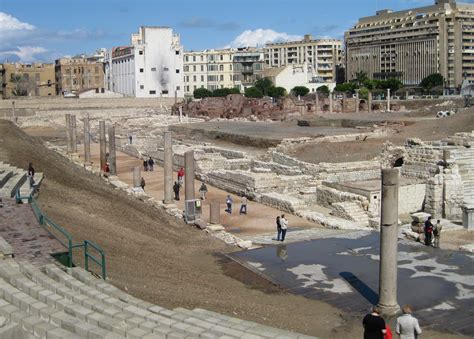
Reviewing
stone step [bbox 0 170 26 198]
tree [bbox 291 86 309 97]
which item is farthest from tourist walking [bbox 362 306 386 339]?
tree [bbox 291 86 309 97]

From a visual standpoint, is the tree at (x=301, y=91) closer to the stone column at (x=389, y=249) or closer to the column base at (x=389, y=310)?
the stone column at (x=389, y=249)

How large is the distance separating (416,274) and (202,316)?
645cm

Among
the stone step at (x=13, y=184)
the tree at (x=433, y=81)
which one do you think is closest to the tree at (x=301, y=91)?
the tree at (x=433, y=81)


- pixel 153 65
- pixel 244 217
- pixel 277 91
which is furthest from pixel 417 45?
pixel 244 217

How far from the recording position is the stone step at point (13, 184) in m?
18.6

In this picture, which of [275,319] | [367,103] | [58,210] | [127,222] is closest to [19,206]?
[58,210]

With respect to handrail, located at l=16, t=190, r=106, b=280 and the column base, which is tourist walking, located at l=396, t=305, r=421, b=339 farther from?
handrail, located at l=16, t=190, r=106, b=280

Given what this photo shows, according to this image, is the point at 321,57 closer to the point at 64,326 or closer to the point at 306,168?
the point at 306,168

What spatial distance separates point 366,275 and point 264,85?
9378cm

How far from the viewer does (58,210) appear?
1761cm

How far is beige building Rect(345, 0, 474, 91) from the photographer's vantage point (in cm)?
11125

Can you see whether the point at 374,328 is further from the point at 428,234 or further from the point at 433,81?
the point at 433,81

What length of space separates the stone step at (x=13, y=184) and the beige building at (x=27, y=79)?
3216 inches

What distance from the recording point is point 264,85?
10644 centimetres
